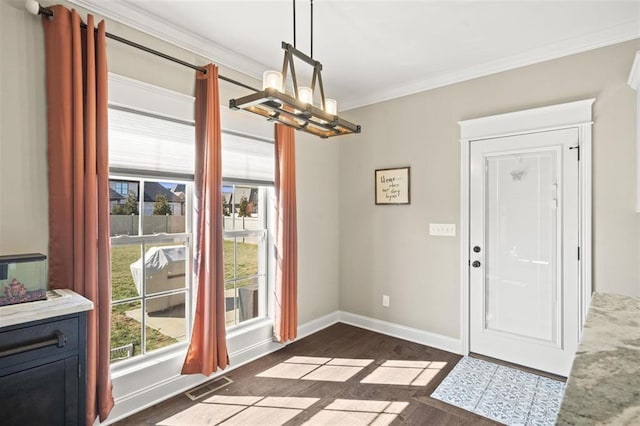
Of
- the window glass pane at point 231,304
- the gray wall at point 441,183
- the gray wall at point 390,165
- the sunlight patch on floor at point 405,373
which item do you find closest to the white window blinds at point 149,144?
the gray wall at point 390,165

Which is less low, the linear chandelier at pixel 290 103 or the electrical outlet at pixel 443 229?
the linear chandelier at pixel 290 103

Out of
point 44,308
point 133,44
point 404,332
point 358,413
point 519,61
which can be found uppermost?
point 519,61

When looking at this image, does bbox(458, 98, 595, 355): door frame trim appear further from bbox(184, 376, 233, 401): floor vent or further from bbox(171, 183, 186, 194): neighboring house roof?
bbox(171, 183, 186, 194): neighboring house roof

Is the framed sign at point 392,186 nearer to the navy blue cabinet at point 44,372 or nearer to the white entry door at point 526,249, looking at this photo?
the white entry door at point 526,249

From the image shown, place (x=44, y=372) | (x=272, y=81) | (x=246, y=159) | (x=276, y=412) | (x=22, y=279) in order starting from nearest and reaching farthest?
(x=44, y=372) < (x=22, y=279) < (x=272, y=81) < (x=276, y=412) < (x=246, y=159)

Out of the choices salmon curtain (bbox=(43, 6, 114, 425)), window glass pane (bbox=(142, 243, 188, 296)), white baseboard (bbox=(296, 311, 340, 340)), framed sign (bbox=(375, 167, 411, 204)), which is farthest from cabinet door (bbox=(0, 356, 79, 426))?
framed sign (bbox=(375, 167, 411, 204))

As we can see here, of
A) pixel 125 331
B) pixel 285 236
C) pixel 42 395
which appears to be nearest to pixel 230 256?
pixel 285 236

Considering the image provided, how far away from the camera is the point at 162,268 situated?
8.82ft

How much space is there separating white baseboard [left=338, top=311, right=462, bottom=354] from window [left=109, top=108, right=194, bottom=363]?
79.2 inches

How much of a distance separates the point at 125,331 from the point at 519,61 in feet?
12.6

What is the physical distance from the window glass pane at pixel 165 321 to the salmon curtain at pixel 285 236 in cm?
90

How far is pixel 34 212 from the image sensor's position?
1.97 m

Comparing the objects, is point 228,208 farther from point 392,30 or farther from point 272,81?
point 392,30

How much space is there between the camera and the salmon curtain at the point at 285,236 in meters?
3.35
